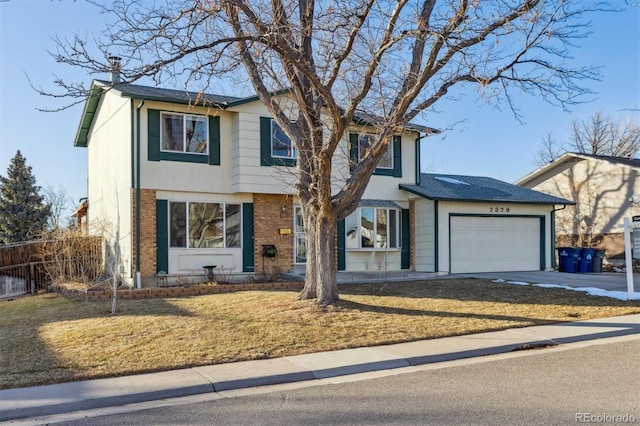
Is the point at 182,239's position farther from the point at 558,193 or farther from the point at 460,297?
the point at 558,193

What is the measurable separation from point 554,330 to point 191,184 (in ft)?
35.7

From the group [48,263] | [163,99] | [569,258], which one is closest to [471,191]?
[569,258]

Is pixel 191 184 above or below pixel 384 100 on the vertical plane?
below

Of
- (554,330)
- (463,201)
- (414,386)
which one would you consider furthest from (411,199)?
(414,386)

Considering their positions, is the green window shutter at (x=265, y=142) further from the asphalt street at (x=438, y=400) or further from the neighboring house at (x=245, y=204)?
the asphalt street at (x=438, y=400)

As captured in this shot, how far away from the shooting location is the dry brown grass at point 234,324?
7609 mm

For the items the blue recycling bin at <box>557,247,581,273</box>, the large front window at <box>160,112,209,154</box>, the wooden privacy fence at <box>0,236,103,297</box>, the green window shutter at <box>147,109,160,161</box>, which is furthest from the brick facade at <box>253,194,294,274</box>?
the blue recycling bin at <box>557,247,581,273</box>

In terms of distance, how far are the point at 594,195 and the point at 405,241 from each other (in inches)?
453

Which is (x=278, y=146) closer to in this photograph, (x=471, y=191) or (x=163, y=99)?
(x=163, y=99)

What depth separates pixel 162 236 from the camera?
1595 cm

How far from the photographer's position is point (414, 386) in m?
6.43

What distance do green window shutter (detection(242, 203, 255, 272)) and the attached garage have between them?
228 inches

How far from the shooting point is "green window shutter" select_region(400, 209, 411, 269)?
19.5 m
